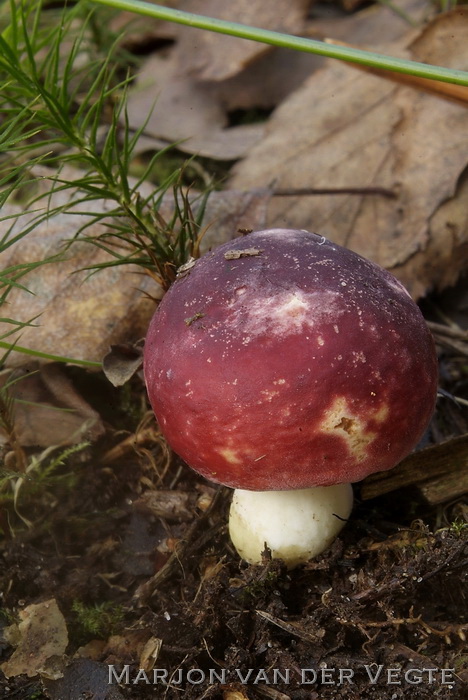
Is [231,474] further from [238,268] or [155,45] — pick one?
[155,45]

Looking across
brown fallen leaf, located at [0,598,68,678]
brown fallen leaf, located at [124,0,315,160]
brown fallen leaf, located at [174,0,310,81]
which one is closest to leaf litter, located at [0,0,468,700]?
brown fallen leaf, located at [0,598,68,678]

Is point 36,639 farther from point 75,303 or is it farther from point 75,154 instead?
point 75,154

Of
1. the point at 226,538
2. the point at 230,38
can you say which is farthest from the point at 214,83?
the point at 226,538

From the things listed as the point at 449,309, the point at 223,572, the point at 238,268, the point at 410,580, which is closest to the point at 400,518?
the point at 410,580

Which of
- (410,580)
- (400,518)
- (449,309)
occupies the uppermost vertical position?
(410,580)

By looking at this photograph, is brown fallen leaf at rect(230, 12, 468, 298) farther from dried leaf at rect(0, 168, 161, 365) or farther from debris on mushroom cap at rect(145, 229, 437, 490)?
debris on mushroom cap at rect(145, 229, 437, 490)
